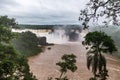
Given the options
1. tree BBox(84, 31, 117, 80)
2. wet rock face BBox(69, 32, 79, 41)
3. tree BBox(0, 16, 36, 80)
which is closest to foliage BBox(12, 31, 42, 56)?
wet rock face BBox(69, 32, 79, 41)

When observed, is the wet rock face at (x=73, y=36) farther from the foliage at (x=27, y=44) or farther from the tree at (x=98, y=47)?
the tree at (x=98, y=47)

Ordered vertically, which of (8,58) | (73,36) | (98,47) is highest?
(8,58)

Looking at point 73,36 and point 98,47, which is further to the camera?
point 73,36

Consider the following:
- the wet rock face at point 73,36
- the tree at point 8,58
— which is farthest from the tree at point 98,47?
the wet rock face at point 73,36

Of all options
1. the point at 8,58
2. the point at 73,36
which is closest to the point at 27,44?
the point at 73,36

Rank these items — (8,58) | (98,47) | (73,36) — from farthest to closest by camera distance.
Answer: (73,36) → (98,47) → (8,58)

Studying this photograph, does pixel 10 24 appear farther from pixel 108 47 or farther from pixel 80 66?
pixel 80 66

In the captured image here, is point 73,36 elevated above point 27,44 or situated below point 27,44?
below

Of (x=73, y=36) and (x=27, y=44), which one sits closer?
(x=27, y=44)

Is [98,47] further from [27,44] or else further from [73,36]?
[73,36]

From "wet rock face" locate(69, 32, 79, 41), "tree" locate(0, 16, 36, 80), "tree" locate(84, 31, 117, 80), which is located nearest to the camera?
"tree" locate(0, 16, 36, 80)

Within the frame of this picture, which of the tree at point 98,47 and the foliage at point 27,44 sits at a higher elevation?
the tree at point 98,47

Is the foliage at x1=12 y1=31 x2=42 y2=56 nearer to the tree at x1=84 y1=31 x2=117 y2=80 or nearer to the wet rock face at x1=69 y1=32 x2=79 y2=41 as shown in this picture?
the wet rock face at x1=69 y1=32 x2=79 y2=41

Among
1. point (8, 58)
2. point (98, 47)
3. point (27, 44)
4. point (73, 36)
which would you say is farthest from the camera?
point (73, 36)
